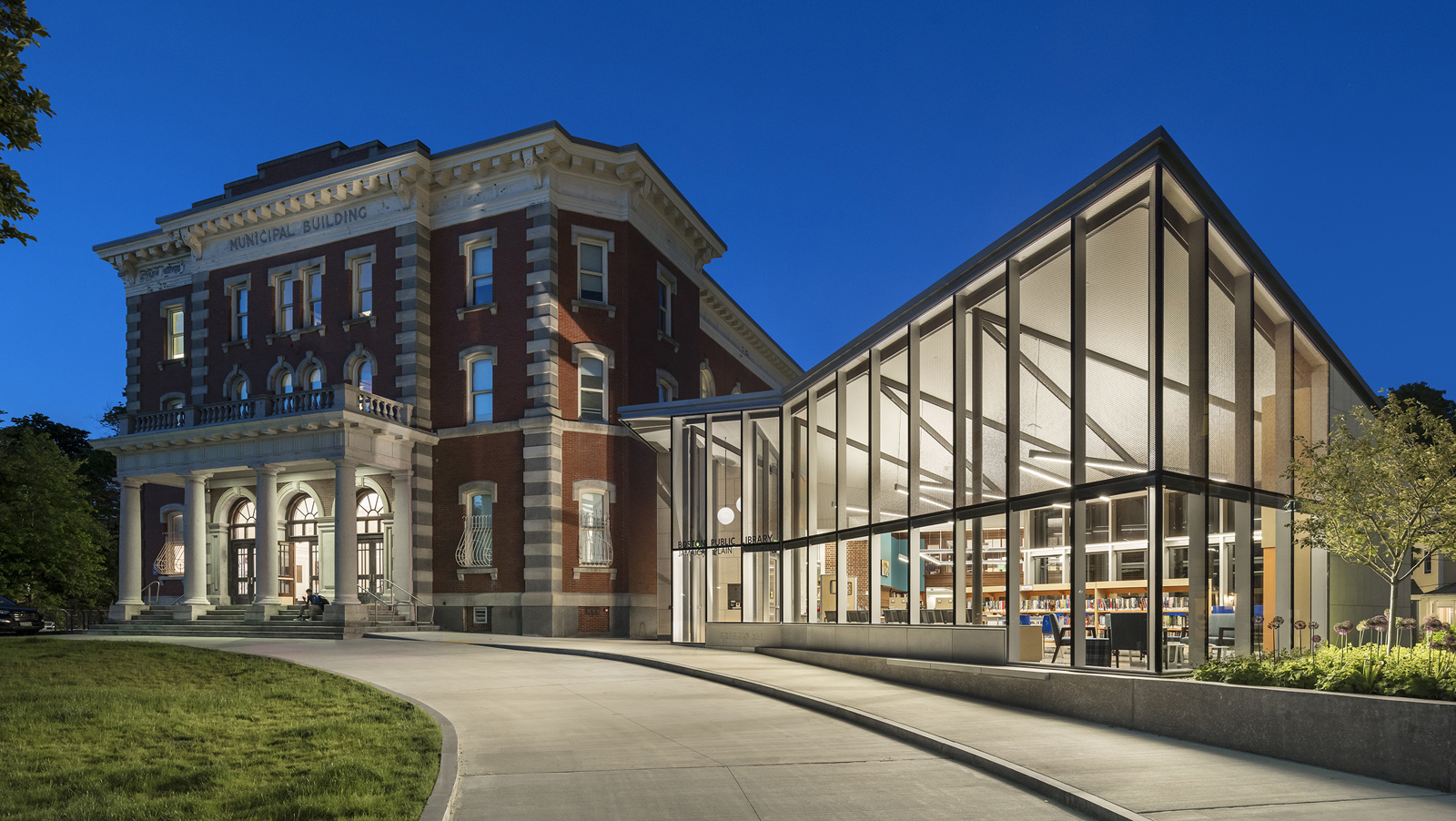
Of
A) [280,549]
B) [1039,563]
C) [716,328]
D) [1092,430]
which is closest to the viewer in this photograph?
[1092,430]

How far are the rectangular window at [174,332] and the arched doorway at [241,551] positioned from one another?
7.94m

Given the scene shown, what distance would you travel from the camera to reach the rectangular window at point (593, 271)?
34.3m

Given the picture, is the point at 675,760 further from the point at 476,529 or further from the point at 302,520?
the point at 302,520

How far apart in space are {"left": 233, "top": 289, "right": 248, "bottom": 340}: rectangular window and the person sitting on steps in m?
12.2

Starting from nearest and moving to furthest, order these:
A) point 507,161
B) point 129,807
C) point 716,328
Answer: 1. point 129,807
2. point 507,161
3. point 716,328

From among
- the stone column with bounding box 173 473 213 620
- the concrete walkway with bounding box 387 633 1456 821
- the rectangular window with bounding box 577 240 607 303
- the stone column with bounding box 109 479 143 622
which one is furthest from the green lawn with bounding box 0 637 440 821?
the rectangular window with bounding box 577 240 607 303

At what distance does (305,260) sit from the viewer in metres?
36.7

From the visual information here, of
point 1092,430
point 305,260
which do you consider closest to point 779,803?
point 1092,430

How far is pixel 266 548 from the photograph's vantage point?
103ft

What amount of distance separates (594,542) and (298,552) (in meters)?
10.3

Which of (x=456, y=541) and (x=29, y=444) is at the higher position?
(x=29, y=444)

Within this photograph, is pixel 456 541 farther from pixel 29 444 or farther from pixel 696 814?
pixel 696 814

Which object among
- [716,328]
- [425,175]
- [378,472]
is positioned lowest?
[378,472]

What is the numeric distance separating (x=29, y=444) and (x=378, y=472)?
14.0 metres
